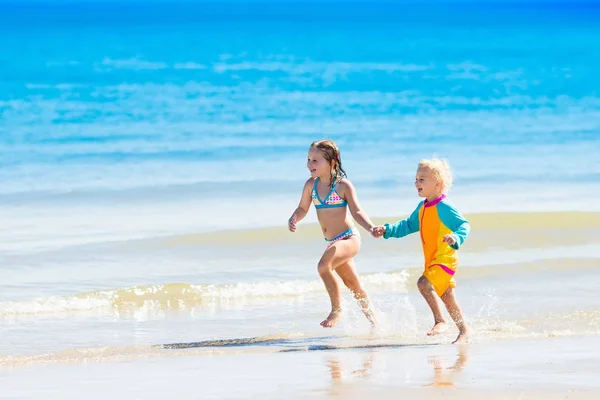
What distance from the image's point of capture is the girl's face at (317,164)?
7422 mm

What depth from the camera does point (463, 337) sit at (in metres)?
6.70

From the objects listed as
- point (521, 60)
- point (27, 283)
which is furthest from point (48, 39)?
point (27, 283)

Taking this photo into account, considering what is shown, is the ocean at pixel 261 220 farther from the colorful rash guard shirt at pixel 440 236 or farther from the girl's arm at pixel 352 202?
→ the girl's arm at pixel 352 202

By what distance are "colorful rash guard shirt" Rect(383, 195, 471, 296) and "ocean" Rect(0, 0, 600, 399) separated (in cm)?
41

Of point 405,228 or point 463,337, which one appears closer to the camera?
point 463,337

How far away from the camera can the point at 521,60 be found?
41.2 m

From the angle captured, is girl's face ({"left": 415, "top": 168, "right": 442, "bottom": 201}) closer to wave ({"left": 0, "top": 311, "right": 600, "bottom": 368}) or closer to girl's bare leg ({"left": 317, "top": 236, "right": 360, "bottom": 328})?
girl's bare leg ({"left": 317, "top": 236, "right": 360, "bottom": 328})

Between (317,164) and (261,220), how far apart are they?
4.76m

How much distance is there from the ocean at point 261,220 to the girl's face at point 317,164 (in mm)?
977

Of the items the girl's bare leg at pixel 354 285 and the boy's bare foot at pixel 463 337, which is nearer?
the boy's bare foot at pixel 463 337

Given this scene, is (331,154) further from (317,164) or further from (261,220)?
(261,220)

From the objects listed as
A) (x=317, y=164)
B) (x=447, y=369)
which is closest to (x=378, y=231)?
(x=317, y=164)

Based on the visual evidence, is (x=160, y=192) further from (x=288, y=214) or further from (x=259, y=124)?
(x=259, y=124)

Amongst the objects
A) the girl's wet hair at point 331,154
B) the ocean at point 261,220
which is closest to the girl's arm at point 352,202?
the girl's wet hair at point 331,154
